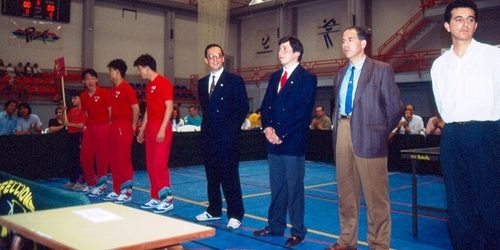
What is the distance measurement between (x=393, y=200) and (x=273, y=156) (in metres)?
2.89

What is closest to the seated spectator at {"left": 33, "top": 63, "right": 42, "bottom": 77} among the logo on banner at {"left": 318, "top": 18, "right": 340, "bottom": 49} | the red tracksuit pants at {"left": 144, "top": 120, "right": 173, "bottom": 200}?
the logo on banner at {"left": 318, "top": 18, "right": 340, "bottom": 49}

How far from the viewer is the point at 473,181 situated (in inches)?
99.5

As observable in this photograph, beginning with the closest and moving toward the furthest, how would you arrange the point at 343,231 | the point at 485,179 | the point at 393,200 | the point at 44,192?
the point at 44,192 → the point at 485,179 → the point at 343,231 → the point at 393,200

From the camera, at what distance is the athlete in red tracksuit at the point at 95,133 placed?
20.8ft

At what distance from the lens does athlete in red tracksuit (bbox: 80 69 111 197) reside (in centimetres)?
634

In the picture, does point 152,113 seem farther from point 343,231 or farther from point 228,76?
point 343,231

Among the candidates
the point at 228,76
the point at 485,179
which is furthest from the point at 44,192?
the point at 228,76

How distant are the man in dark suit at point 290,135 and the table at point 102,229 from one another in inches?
92.2

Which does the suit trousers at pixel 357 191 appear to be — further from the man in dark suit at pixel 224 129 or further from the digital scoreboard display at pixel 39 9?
the digital scoreboard display at pixel 39 9

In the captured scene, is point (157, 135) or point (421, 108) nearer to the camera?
point (157, 135)

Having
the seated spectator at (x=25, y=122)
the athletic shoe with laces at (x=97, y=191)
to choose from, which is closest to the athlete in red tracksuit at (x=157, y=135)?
the athletic shoe with laces at (x=97, y=191)

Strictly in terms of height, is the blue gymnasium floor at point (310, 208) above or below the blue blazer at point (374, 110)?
below

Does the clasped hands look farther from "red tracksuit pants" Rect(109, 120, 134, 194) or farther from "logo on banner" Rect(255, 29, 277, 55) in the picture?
"logo on banner" Rect(255, 29, 277, 55)

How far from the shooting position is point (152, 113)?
527cm
